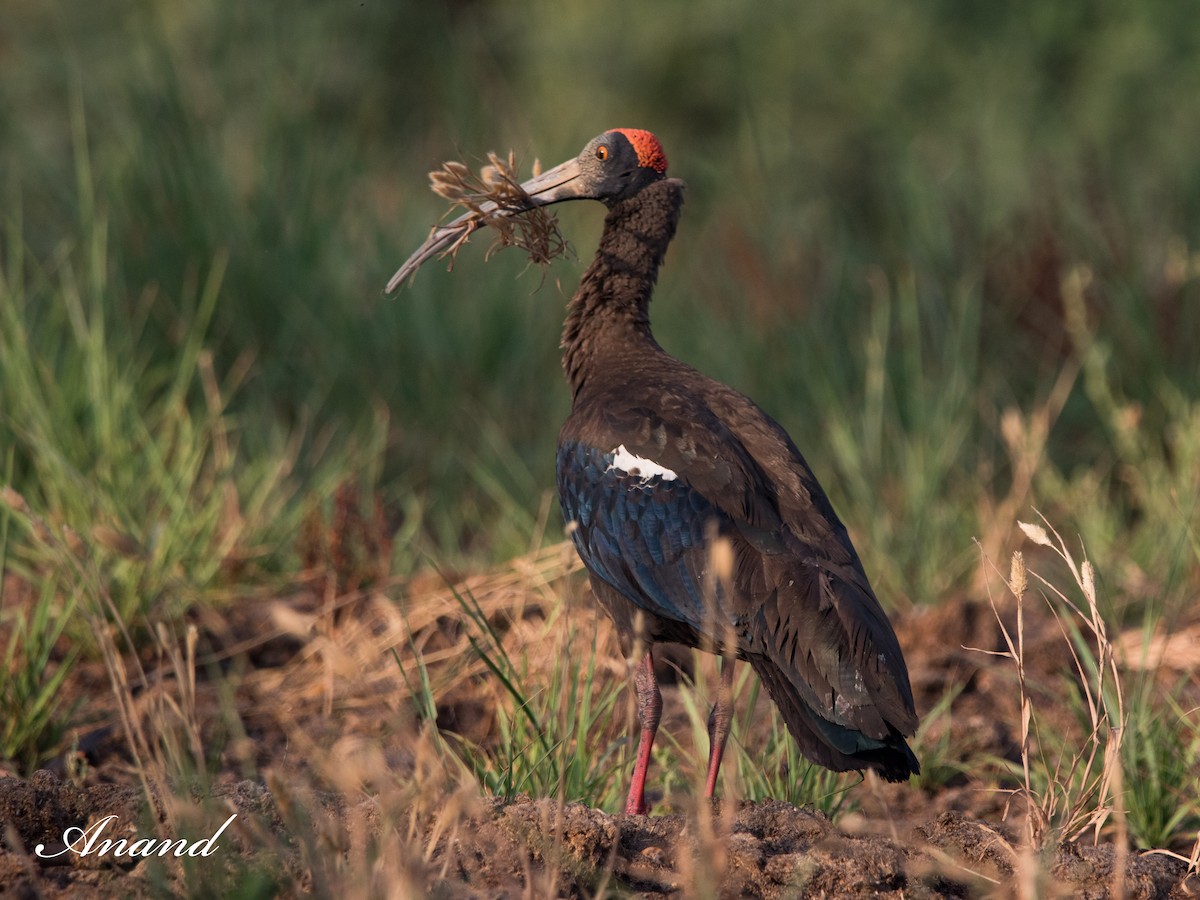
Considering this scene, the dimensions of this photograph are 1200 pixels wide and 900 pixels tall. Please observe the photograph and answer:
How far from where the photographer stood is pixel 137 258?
7.38 m

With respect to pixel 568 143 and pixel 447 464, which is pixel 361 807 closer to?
pixel 447 464

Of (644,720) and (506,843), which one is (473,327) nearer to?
(644,720)

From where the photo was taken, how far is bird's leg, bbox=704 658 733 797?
405cm

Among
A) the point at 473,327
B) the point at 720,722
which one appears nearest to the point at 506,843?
the point at 720,722

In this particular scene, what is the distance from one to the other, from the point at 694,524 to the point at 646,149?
145 centimetres

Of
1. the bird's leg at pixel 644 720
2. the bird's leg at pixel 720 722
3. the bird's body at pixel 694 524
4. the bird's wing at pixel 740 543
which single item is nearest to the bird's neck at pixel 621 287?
the bird's body at pixel 694 524

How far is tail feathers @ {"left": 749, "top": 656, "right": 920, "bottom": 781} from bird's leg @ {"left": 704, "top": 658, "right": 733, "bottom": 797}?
9.1 inches

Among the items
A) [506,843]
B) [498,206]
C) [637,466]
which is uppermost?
[498,206]

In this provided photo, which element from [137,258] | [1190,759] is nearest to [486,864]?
[1190,759]

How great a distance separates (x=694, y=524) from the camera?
165 inches

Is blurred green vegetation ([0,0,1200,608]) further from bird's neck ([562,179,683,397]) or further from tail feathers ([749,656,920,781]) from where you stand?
tail feathers ([749,656,920,781])

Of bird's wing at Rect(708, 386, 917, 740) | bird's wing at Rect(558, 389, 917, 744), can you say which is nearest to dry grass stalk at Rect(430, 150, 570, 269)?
bird's wing at Rect(558, 389, 917, 744)

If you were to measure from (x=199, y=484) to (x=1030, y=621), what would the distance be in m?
3.28

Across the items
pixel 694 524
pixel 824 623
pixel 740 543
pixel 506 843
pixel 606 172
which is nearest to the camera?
pixel 506 843
